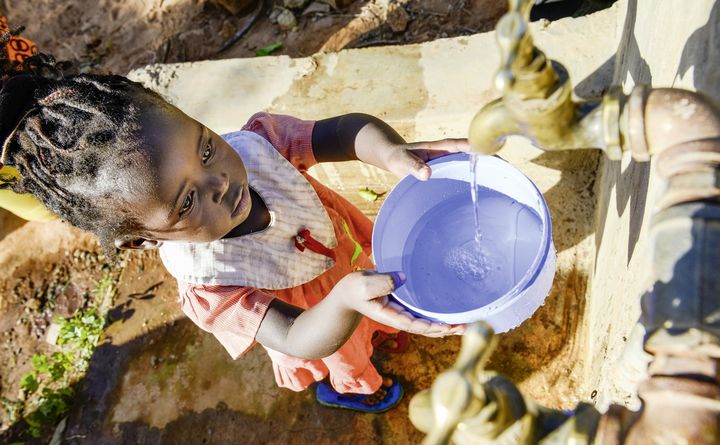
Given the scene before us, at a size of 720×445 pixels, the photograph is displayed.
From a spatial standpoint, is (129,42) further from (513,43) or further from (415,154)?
(513,43)

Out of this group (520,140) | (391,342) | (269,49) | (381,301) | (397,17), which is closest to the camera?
(381,301)

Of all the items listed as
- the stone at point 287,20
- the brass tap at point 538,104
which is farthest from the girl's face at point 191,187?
the stone at point 287,20

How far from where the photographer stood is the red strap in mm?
1717

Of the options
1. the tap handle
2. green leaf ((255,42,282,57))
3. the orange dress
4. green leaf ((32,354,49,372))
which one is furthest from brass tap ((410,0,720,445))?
green leaf ((255,42,282,57))

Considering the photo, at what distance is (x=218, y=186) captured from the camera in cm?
139

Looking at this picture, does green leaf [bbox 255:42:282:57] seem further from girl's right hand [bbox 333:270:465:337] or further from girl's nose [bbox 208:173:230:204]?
girl's right hand [bbox 333:270:465:337]

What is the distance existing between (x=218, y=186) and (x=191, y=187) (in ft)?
0.25

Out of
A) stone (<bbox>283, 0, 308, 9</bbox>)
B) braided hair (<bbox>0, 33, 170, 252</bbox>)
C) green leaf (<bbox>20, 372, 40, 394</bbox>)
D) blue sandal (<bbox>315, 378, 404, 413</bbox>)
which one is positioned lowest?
green leaf (<bbox>20, 372, 40, 394</bbox>)

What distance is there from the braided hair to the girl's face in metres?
0.04

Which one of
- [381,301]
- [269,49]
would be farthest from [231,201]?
[269,49]

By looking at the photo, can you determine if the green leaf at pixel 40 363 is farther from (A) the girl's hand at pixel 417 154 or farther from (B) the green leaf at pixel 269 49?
(A) the girl's hand at pixel 417 154

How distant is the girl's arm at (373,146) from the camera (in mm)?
1580

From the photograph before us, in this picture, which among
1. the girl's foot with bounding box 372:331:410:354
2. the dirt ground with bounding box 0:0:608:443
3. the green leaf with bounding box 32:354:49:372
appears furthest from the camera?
the dirt ground with bounding box 0:0:608:443

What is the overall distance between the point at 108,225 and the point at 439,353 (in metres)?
1.46
